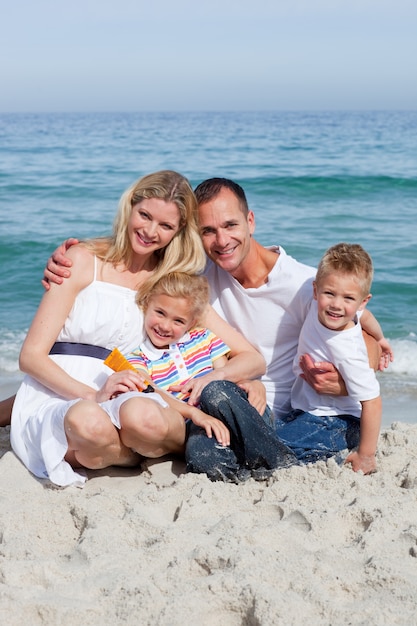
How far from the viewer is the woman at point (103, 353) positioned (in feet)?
11.2

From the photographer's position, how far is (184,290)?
3742 mm

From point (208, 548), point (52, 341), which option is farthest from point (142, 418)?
point (208, 548)

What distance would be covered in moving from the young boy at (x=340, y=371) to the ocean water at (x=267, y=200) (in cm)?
129

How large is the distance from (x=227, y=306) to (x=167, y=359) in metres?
0.56

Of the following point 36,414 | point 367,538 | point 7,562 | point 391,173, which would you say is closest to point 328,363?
point 367,538

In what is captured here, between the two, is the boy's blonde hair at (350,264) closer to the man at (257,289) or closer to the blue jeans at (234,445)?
the man at (257,289)

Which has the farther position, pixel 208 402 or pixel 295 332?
pixel 295 332

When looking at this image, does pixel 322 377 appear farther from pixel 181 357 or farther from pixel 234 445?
pixel 181 357

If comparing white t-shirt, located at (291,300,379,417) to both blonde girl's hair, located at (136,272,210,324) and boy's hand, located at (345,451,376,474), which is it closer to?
boy's hand, located at (345,451,376,474)

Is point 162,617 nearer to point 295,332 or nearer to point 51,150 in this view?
point 295,332

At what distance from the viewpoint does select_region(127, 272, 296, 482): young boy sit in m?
3.52

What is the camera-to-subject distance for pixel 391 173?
17547 millimetres

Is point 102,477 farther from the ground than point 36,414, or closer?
closer

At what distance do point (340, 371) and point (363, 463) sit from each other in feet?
1.49
